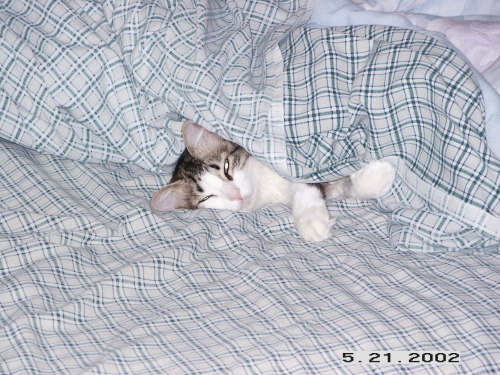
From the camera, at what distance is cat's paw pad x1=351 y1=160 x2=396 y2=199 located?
143 centimetres

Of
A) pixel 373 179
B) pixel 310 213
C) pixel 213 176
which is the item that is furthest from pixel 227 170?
pixel 373 179

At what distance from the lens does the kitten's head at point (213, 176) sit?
66.1 inches

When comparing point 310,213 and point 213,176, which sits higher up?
point 213,176

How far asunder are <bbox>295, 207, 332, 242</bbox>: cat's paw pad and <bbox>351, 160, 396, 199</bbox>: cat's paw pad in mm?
120

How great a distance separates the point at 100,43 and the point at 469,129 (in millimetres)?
947

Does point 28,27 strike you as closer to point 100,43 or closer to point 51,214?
point 100,43

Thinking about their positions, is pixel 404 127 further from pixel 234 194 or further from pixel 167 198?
pixel 167 198

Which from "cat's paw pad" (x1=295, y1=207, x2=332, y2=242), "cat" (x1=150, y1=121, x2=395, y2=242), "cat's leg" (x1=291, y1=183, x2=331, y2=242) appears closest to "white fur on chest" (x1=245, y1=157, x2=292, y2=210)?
"cat" (x1=150, y1=121, x2=395, y2=242)

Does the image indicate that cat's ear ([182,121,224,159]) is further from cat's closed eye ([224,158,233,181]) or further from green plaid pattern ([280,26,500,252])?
green plaid pattern ([280,26,500,252])

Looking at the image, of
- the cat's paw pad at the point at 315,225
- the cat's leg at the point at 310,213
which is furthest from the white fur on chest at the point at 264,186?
the cat's paw pad at the point at 315,225

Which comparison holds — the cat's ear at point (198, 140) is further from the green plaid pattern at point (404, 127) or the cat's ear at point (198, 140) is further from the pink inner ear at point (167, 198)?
the green plaid pattern at point (404, 127)

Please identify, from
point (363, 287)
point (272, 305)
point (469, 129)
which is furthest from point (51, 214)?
point (469, 129)

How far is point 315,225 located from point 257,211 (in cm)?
20

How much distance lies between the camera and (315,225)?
1.44 m
